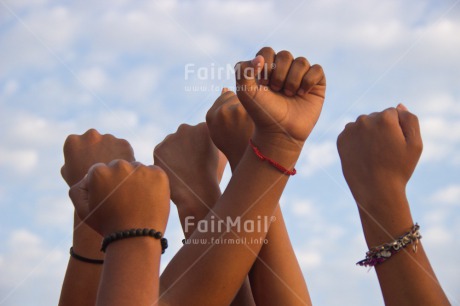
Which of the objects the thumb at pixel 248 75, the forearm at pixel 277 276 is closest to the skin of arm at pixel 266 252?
the forearm at pixel 277 276

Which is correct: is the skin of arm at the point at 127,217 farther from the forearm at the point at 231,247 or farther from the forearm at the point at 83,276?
the forearm at the point at 83,276

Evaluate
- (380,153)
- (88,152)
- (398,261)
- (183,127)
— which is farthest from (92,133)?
(398,261)

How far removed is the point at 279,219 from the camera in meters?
1.59

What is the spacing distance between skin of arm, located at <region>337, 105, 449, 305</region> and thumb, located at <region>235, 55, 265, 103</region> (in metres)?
0.32

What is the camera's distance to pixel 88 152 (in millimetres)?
1769

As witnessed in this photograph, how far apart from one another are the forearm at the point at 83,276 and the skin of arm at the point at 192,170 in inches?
9.1

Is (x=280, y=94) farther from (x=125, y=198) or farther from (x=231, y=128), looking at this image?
(x=125, y=198)

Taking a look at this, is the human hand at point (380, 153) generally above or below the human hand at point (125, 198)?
above

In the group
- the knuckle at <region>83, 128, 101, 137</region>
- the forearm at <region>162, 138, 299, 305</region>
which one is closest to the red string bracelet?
the forearm at <region>162, 138, 299, 305</region>

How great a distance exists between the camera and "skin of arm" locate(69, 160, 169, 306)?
3.73 ft

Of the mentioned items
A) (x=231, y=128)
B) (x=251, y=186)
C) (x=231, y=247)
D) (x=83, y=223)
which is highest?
(x=231, y=128)

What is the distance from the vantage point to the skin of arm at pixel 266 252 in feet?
4.83

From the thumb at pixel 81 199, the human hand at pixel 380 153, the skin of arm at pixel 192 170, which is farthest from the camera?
the skin of arm at pixel 192 170

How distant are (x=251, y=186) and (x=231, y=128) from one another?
0.87 feet
